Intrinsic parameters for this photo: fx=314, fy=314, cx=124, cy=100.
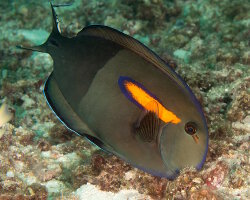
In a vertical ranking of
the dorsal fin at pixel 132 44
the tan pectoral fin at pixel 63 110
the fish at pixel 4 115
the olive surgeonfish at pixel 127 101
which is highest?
the dorsal fin at pixel 132 44

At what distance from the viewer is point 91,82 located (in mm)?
2477

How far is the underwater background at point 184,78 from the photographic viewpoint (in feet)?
8.65

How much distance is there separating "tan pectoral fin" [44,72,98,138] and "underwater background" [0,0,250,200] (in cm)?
47

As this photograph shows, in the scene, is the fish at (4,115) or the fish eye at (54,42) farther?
the fish at (4,115)

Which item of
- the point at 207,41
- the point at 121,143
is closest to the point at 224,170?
the point at 121,143

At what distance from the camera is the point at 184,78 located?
347cm

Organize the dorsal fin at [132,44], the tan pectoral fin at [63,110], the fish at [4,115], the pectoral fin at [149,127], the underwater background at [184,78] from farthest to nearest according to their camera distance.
→ the fish at [4,115] → the underwater background at [184,78] → the tan pectoral fin at [63,110] → the dorsal fin at [132,44] → the pectoral fin at [149,127]

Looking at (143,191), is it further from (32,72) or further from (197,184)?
(32,72)

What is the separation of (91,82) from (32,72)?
285cm

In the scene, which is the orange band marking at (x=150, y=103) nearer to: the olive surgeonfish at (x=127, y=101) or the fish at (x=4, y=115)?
the olive surgeonfish at (x=127, y=101)

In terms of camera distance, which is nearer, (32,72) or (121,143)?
(121,143)

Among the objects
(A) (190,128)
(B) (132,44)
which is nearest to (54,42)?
(B) (132,44)

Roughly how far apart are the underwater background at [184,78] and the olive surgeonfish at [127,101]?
0.91 ft

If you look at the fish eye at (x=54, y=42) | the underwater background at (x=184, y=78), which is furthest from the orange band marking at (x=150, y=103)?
the fish eye at (x=54, y=42)
